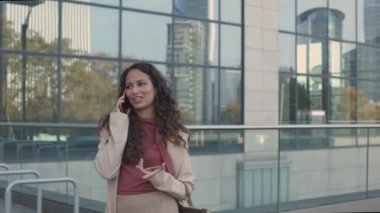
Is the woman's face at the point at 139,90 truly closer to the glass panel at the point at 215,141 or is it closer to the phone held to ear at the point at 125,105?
the phone held to ear at the point at 125,105

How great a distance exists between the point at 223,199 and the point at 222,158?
0.64m

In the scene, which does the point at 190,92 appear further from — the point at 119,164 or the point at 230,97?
the point at 119,164

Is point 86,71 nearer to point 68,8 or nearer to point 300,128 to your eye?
point 68,8

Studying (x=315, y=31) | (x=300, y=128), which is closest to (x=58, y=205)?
(x=300, y=128)

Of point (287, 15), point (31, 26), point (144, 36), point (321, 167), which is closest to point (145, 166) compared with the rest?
point (321, 167)

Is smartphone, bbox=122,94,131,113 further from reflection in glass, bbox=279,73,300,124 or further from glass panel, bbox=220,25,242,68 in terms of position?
reflection in glass, bbox=279,73,300,124

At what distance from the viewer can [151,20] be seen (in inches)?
658

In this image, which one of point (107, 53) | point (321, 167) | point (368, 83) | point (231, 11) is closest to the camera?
point (321, 167)

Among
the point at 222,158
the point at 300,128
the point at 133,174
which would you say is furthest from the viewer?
the point at 300,128

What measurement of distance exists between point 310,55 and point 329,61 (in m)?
1.07

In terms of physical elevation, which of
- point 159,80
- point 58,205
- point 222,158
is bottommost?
point 58,205

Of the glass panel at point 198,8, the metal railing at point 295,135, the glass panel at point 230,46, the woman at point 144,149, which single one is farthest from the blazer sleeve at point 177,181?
the glass panel at point 230,46

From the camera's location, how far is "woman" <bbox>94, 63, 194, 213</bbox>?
276cm

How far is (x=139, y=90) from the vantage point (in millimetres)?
2885
